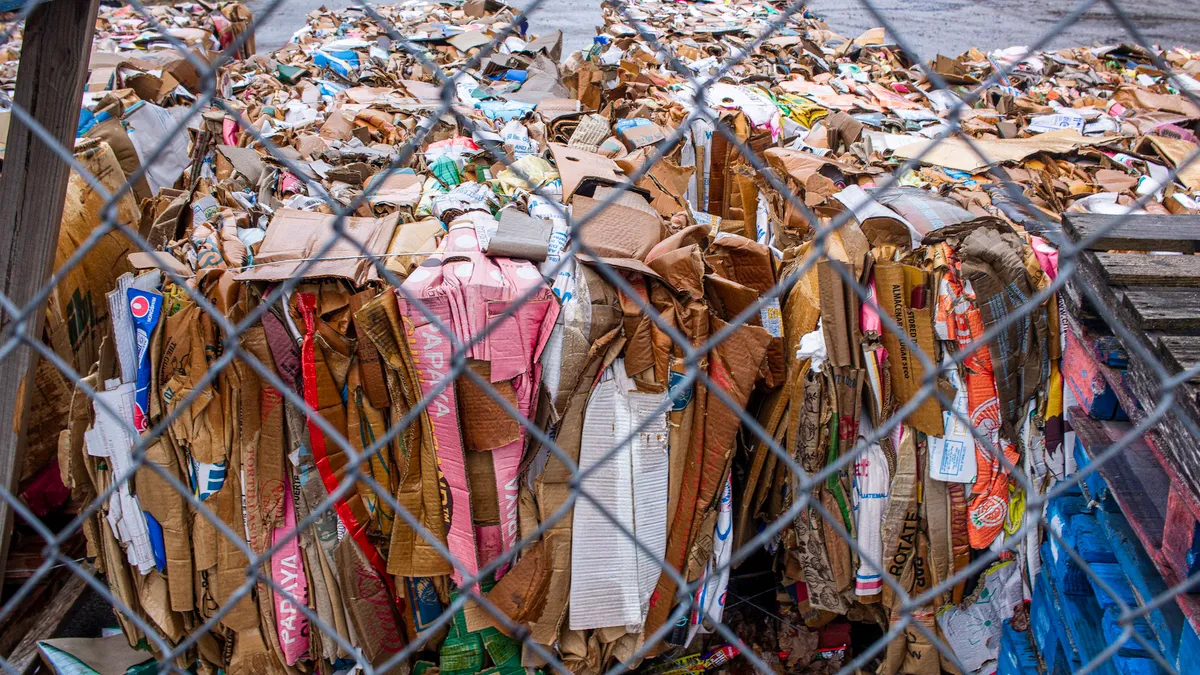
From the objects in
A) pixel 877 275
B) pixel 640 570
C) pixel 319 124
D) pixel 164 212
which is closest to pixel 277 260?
pixel 164 212

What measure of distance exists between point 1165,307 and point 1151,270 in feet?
0.38

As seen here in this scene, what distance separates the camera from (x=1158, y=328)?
1.12 m

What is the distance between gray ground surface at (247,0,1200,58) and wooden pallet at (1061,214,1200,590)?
718 centimetres

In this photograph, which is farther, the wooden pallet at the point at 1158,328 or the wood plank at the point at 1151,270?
the wood plank at the point at 1151,270

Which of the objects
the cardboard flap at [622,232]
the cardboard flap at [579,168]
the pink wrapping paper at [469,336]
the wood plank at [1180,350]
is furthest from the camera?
the cardboard flap at [579,168]

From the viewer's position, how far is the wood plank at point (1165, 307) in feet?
3.66

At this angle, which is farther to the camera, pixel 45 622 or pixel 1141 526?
pixel 45 622

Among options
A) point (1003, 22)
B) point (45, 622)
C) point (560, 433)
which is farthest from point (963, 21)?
point (45, 622)

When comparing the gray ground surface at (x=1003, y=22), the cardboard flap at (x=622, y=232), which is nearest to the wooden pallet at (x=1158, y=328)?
the cardboard flap at (x=622, y=232)

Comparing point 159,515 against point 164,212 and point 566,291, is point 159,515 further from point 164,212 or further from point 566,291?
point 566,291

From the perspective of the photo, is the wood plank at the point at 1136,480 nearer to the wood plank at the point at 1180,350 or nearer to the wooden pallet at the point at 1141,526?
the wooden pallet at the point at 1141,526

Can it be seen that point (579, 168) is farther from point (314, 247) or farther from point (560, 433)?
point (560, 433)

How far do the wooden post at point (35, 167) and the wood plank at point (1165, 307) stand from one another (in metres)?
1.57

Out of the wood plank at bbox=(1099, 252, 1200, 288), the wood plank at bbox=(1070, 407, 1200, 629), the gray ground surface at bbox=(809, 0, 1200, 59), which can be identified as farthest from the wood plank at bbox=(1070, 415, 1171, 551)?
the gray ground surface at bbox=(809, 0, 1200, 59)
